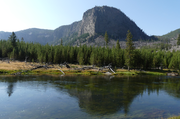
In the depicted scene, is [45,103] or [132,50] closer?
[45,103]

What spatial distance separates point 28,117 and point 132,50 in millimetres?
87736

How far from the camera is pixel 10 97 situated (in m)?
25.6

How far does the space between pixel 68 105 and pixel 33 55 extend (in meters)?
104

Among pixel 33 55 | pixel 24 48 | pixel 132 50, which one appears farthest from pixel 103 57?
pixel 24 48

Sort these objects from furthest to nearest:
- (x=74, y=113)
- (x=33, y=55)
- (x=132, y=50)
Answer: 1. (x=33, y=55)
2. (x=132, y=50)
3. (x=74, y=113)

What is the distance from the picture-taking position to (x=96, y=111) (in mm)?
19281

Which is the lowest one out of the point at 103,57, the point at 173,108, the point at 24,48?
the point at 173,108

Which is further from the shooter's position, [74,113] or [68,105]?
[68,105]

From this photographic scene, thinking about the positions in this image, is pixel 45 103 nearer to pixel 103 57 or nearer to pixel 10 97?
pixel 10 97

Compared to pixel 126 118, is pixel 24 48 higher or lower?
higher

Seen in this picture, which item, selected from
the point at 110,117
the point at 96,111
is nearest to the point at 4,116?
the point at 96,111

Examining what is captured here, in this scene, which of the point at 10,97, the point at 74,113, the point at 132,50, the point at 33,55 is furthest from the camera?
the point at 33,55

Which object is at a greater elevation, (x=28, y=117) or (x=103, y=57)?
(x=103, y=57)

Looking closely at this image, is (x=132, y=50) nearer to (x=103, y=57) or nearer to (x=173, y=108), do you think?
(x=103, y=57)
